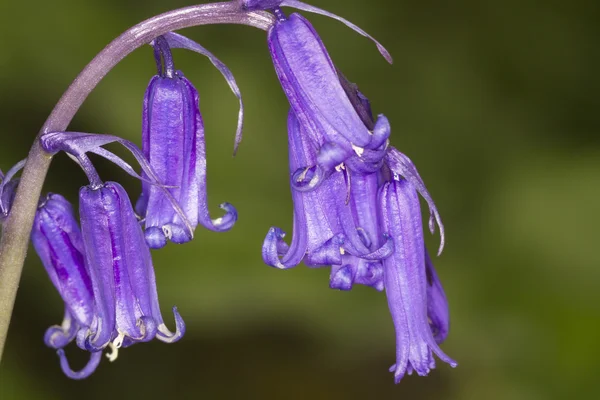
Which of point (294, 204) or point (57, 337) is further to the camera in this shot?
point (57, 337)

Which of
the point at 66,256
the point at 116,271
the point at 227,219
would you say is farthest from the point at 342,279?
the point at 66,256

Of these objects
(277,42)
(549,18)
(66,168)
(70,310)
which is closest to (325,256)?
(277,42)

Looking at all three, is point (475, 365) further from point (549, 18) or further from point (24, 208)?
point (24, 208)

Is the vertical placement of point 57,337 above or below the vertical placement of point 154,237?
below

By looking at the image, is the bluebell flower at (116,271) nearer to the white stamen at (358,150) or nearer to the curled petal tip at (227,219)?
the curled petal tip at (227,219)

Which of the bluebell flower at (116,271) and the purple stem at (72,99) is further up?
the purple stem at (72,99)

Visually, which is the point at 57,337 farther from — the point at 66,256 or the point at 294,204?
the point at 294,204

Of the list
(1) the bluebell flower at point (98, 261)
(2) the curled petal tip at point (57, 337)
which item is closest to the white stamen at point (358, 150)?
(1) the bluebell flower at point (98, 261)

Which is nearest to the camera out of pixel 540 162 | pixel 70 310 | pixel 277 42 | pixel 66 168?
pixel 277 42
